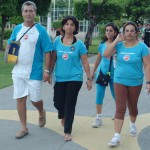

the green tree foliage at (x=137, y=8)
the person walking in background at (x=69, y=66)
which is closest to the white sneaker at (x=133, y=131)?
the person walking in background at (x=69, y=66)

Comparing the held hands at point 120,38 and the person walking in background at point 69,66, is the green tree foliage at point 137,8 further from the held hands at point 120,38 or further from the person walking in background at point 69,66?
the held hands at point 120,38

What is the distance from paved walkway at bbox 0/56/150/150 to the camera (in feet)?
17.3

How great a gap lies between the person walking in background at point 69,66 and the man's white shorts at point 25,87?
Result: 313mm

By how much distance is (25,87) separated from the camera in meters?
5.61

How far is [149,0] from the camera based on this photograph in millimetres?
39094

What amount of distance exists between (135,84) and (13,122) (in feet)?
7.40

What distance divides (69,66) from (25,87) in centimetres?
72

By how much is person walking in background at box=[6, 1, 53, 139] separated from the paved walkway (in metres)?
0.31

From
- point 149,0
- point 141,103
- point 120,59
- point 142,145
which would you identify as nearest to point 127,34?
point 120,59

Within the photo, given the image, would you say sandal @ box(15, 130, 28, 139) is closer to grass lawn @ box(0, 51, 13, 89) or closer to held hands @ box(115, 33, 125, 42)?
held hands @ box(115, 33, 125, 42)

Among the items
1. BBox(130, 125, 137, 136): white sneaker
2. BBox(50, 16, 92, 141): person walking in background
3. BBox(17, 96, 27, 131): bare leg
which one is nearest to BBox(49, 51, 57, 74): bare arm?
BBox(50, 16, 92, 141): person walking in background

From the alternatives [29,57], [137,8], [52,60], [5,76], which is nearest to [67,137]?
[52,60]

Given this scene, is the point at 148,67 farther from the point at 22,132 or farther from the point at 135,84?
the point at 22,132

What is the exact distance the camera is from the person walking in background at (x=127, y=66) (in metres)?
5.29
